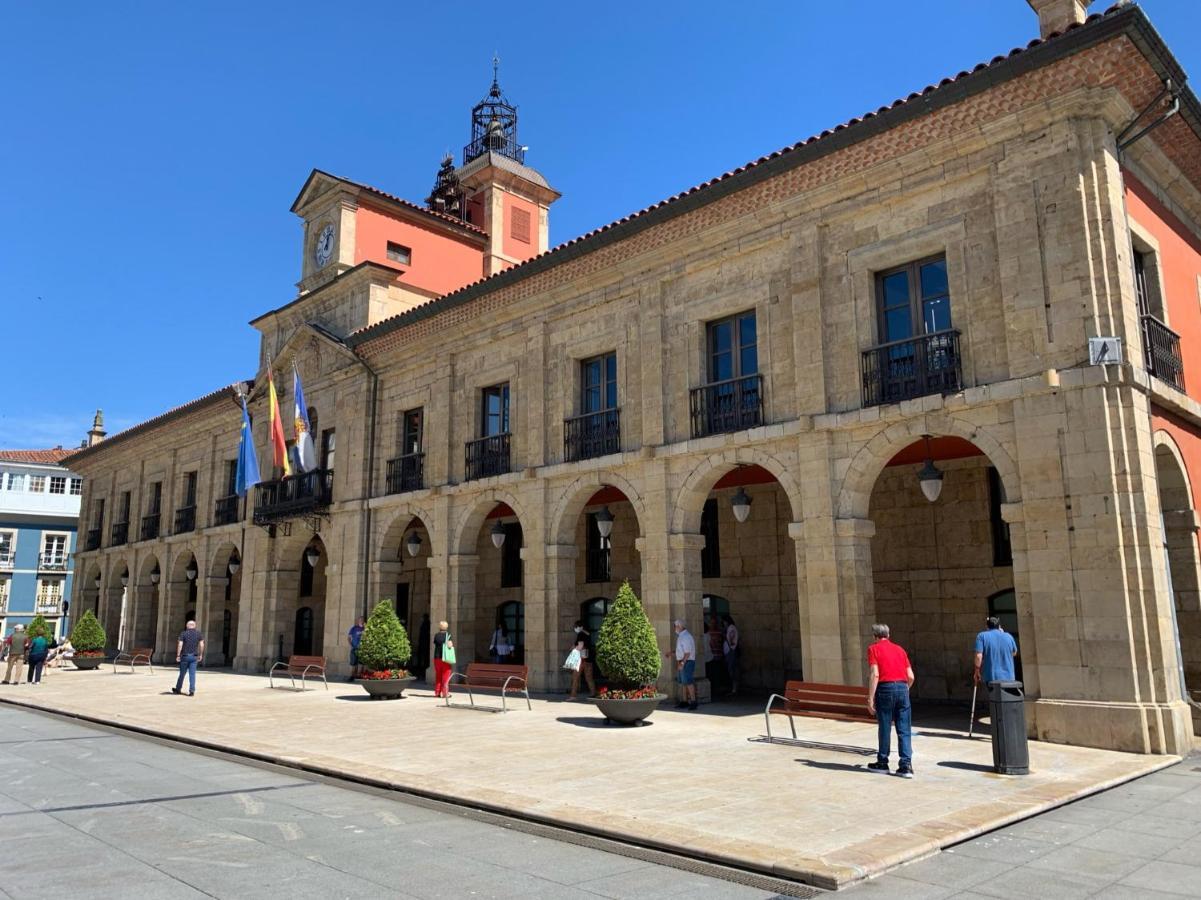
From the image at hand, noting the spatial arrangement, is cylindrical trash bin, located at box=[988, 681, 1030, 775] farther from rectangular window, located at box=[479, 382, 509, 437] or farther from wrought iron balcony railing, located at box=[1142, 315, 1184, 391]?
rectangular window, located at box=[479, 382, 509, 437]

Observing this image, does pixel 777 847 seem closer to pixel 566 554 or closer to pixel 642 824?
pixel 642 824

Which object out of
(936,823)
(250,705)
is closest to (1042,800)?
(936,823)

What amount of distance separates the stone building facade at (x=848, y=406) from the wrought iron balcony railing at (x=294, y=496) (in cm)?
10

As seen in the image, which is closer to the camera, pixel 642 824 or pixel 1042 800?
pixel 642 824

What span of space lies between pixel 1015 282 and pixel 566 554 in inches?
386

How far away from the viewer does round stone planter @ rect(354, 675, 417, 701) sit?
16.9m

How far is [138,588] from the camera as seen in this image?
3409 centimetres

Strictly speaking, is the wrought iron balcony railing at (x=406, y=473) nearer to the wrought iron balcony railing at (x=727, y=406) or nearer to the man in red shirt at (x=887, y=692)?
the wrought iron balcony railing at (x=727, y=406)

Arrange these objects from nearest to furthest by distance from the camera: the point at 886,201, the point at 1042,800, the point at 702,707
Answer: the point at 1042,800, the point at 886,201, the point at 702,707

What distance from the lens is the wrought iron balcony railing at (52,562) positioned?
50.8 metres

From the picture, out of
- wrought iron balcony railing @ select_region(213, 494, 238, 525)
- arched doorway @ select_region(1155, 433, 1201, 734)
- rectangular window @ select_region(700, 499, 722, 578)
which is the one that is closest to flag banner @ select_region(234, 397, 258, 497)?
wrought iron balcony railing @ select_region(213, 494, 238, 525)

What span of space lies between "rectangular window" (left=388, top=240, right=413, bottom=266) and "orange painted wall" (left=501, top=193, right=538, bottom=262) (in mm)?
3490

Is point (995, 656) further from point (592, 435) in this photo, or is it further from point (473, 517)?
point (473, 517)

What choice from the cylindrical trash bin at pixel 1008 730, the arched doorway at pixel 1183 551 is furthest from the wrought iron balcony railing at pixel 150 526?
the arched doorway at pixel 1183 551
